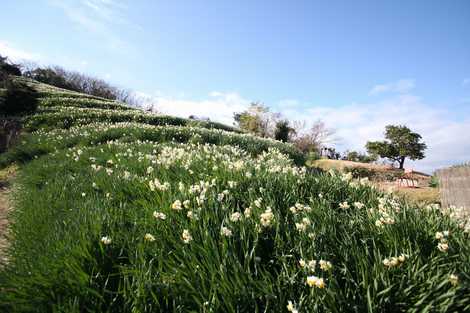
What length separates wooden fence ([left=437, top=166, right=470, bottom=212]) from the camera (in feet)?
24.1

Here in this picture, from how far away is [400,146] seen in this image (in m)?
40.1

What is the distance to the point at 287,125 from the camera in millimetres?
38750

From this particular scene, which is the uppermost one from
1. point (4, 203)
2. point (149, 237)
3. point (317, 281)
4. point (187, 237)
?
point (317, 281)

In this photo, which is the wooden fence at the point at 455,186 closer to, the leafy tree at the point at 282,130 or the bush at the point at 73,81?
the leafy tree at the point at 282,130

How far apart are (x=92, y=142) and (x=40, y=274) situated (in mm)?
9695

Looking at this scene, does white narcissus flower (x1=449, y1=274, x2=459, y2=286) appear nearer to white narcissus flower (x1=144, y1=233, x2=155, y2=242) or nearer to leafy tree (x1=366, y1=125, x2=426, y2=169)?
white narcissus flower (x1=144, y1=233, x2=155, y2=242)

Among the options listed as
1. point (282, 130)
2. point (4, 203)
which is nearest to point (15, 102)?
point (4, 203)

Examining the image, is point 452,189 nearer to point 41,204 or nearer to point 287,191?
point 287,191

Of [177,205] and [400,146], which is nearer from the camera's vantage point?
[177,205]

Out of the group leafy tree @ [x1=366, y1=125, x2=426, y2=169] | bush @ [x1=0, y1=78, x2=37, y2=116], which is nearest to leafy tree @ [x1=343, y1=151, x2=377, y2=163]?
leafy tree @ [x1=366, y1=125, x2=426, y2=169]

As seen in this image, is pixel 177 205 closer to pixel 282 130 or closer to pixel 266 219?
pixel 266 219

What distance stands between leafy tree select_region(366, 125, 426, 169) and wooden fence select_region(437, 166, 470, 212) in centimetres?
3366

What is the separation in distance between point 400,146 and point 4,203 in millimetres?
41036

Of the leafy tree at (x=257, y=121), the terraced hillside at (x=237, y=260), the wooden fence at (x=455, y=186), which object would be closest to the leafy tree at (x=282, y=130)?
the leafy tree at (x=257, y=121)
